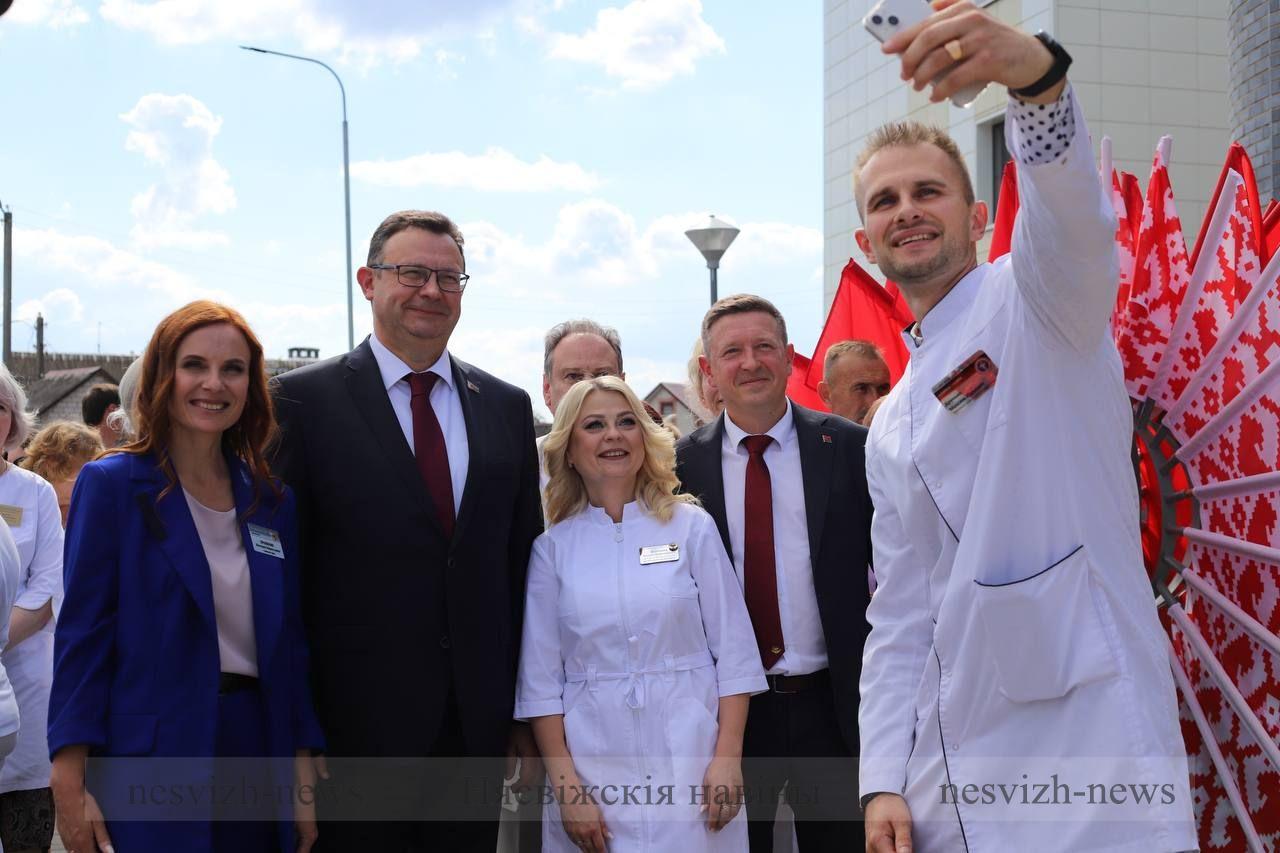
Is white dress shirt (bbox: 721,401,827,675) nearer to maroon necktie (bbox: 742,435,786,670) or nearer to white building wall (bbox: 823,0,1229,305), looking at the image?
maroon necktie (bbox: 742,435,786,670)

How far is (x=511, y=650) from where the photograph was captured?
3609 millimetres

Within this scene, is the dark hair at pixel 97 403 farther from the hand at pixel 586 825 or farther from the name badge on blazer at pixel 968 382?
the name badge on blazer at pixel 968 382

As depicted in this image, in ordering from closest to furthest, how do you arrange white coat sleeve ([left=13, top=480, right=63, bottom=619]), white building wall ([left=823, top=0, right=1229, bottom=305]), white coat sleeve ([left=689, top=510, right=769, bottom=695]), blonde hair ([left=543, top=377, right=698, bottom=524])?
white coat sleeve ([left=689, top=510, right=769, bottom=695]) < blonde hair ([left=543, top=377, right=698, bottom=524]) < white coat sleeve ([left=13, top=480, right=63, bottom=619]) < white building wall ([left=823, top=0, right=1229, bottom=305])

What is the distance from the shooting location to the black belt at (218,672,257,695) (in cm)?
305

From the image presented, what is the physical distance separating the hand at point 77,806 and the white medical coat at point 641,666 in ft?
3.88

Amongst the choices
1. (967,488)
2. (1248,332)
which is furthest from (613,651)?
(1248,332)

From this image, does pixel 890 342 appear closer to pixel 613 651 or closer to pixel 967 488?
pixel 613 651

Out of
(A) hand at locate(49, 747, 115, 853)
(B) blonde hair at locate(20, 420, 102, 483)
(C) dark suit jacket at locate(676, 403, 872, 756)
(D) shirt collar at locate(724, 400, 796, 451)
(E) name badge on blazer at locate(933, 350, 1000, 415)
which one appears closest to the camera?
(E) name badge on blazer at locate(933, 350, 1000, 415)

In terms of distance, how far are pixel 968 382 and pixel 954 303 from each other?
8.5 inches

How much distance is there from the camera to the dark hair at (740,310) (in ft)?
13.3

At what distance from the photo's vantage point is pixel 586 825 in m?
3.35

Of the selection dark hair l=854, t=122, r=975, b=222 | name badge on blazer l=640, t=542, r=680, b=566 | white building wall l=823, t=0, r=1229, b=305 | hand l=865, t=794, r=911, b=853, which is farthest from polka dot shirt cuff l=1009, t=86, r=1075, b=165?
white building wall l=823, t=0, r=1229, b=305

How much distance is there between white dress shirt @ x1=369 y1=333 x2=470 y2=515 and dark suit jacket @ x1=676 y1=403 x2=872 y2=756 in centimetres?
82

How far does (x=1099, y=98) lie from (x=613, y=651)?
1315 cm
